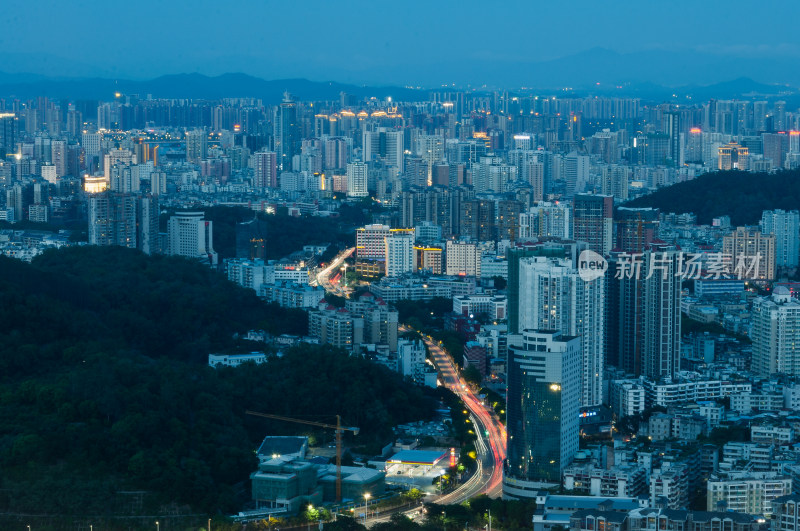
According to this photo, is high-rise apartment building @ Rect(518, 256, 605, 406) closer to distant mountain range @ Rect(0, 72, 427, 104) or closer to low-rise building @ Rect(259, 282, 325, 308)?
low-rise building @ Rect(259, 282, 325, 308)

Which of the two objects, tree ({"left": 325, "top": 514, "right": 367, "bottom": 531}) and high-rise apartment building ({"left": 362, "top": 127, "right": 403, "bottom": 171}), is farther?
high-rise apartment building ({"left": 362, "top": 127, "right": 403, "bottom": 171})

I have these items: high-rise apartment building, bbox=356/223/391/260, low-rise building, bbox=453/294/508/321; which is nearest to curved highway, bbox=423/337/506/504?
low-rise building, bbox=453/294/508/321

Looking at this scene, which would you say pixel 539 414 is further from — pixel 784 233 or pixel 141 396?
pixel 784 233

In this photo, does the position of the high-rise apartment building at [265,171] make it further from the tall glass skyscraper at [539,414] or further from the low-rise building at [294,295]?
the tall glass skyscraper at [539,414]

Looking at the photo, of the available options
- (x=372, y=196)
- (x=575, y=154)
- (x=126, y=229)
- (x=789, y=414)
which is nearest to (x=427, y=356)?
(x=789, y=414)

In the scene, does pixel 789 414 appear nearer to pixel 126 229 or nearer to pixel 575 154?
pixel 126 229

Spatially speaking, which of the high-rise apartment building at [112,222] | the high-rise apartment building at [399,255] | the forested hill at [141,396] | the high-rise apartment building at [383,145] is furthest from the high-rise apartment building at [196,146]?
the forested hill at [141,396]
